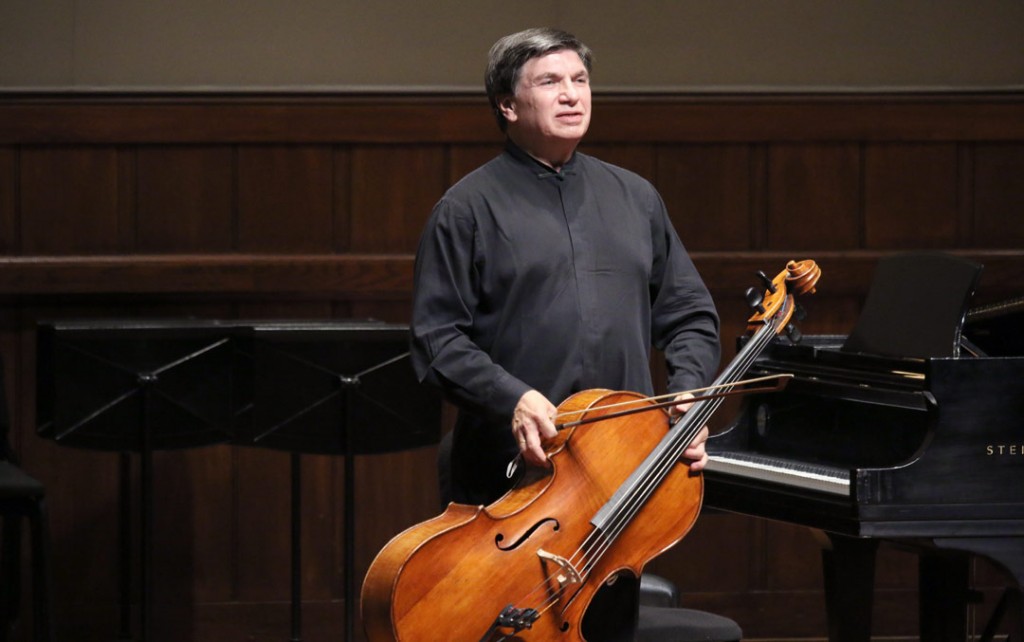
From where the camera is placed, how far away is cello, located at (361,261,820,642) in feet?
7.23

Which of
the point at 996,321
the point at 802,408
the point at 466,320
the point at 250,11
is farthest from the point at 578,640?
the point at 250,11

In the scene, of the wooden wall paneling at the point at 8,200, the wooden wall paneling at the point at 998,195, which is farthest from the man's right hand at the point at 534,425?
the wooden wall paneling at the point at 998,195

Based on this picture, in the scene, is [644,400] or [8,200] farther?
[8,200]

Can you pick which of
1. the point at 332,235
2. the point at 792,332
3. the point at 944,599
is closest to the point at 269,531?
the point at 332,235

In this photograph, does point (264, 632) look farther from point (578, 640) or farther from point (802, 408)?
point (578, 640)

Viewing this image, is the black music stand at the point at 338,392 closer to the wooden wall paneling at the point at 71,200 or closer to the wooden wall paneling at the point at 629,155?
the wooden wall paneling at the point at 71,200

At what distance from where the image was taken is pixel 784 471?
3.22 metres

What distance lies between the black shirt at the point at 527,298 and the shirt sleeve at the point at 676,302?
0.03 meters

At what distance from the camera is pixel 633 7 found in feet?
15.9

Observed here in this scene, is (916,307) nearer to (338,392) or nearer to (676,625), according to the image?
(676,625)

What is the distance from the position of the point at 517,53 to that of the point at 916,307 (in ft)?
4.35

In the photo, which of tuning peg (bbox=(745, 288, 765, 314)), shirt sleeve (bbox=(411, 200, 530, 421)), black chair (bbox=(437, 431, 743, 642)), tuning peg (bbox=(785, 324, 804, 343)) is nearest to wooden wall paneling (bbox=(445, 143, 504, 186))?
black chair (bbox=(437, 431, 743, 642))

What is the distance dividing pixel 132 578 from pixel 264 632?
1.51 feet

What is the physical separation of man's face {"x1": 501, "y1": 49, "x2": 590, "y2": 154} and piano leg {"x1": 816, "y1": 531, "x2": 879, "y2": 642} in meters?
1.38
